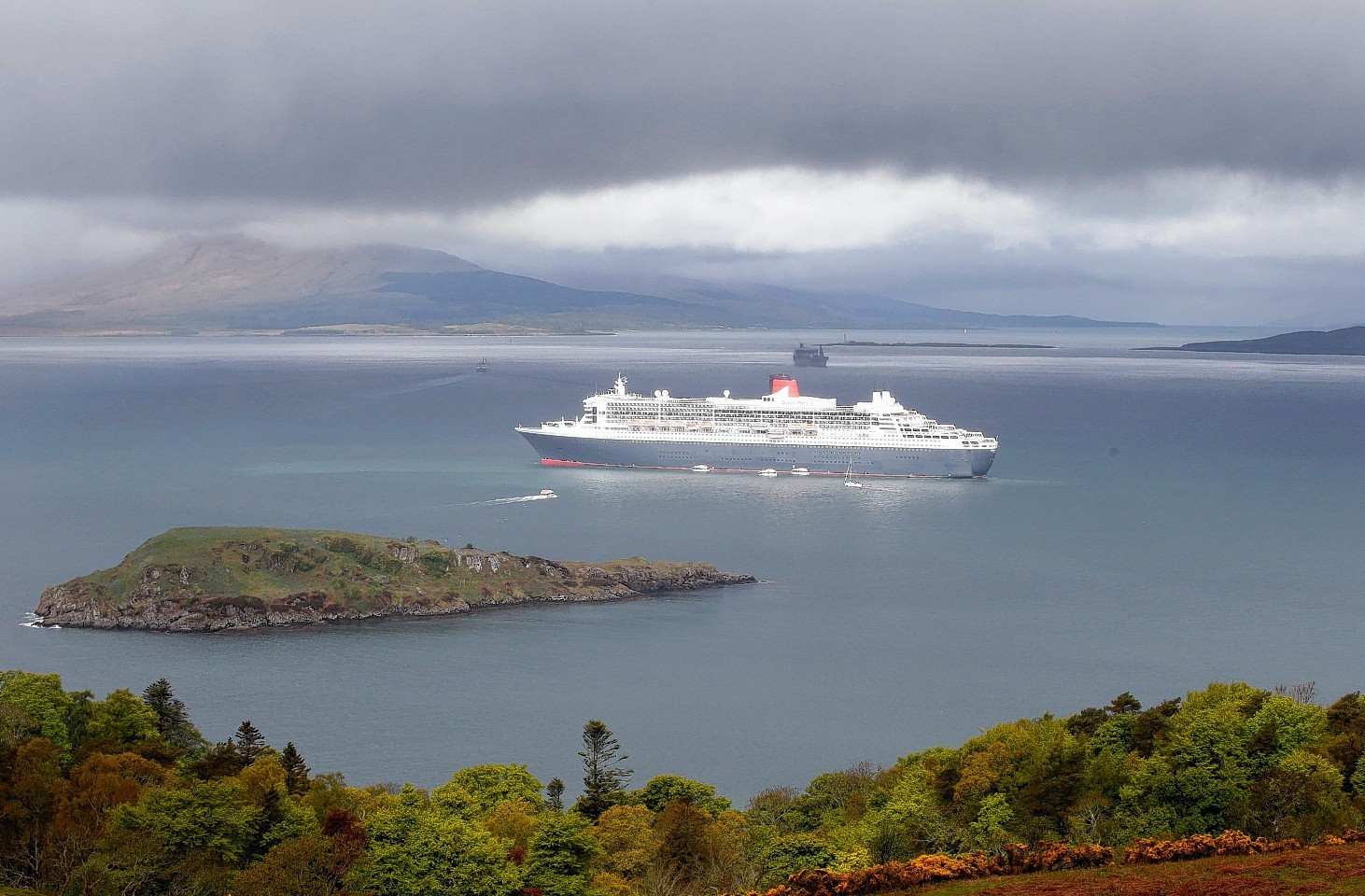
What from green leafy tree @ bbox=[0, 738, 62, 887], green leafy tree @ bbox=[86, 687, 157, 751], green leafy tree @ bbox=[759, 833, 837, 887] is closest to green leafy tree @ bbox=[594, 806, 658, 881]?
green leafy tree @ bbox=[759, 833, 837, 887]

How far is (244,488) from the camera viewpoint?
2931 inches

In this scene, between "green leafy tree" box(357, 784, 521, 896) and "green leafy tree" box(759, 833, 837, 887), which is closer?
"green leafy tree" box(357, 784, 521, 896)

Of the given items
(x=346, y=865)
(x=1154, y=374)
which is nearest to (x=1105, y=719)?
(x=346, y=865)

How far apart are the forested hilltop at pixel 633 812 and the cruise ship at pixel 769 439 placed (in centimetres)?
5445

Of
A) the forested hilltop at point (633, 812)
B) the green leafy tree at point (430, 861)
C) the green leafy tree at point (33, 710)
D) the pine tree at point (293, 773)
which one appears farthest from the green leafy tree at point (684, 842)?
the green leafy tree at point (33, 710)

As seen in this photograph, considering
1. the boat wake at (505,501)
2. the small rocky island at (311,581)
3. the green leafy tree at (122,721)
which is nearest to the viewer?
the green leafy tree at (122,721)

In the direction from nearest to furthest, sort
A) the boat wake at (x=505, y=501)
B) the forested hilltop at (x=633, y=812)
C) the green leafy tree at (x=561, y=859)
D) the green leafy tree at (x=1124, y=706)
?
1. the forested hilltop at (x=633, y=812)
2. the green leafy tree at (x=561, y=859)
3. the green leafy tree at (x=1124, y=706)
4. the boat wake at (x=505, y=501)

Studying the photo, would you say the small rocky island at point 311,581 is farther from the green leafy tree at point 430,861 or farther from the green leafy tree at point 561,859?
the green leafy tree at point 561,859

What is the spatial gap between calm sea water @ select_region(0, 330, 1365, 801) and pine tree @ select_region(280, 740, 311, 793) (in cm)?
804

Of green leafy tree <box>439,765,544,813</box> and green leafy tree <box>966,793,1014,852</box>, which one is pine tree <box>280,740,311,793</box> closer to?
green leafy tree <box>439,765,544,813</box>

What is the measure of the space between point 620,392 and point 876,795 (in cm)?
6570

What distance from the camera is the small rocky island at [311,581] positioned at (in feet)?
158

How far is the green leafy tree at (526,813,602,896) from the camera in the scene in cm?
1970

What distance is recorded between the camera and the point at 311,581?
50375 mm
